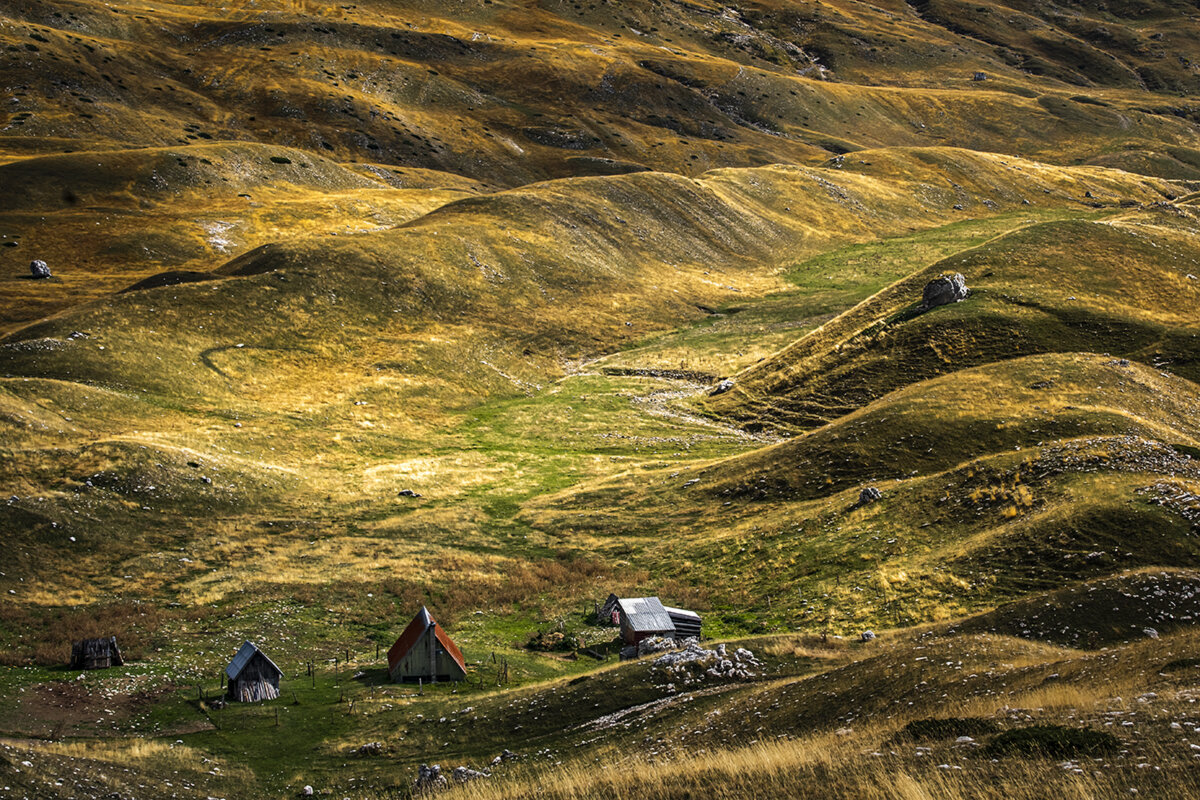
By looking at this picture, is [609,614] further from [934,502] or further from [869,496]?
[934,502]

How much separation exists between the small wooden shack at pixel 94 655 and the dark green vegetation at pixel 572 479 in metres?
0.86

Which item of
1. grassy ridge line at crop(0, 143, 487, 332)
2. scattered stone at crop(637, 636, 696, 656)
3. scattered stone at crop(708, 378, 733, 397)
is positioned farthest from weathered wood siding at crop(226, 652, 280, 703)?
grassy ridge line at crop(0, 143, 487, 332)

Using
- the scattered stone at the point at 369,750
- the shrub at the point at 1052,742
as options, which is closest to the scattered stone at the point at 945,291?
the scattered stone at the point at 369,750

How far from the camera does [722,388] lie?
90562 millimetres

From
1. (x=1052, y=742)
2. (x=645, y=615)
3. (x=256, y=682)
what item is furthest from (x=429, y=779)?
(x=1052, y=742)

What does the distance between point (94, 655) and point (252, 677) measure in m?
7.25

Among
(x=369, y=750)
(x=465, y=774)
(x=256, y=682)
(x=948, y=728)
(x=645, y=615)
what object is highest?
(x=948, y=728)

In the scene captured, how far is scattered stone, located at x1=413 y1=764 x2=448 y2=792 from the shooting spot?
2656 cm

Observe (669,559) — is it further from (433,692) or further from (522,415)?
(522,415)

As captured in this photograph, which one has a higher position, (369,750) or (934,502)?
(934,502)

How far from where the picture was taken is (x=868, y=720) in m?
24.6

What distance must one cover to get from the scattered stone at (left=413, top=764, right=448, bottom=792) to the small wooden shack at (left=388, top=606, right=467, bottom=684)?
36.3ft

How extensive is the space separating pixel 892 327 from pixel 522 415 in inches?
1320

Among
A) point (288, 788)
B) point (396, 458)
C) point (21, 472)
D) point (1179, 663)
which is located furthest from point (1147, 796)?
point (396, 458)
